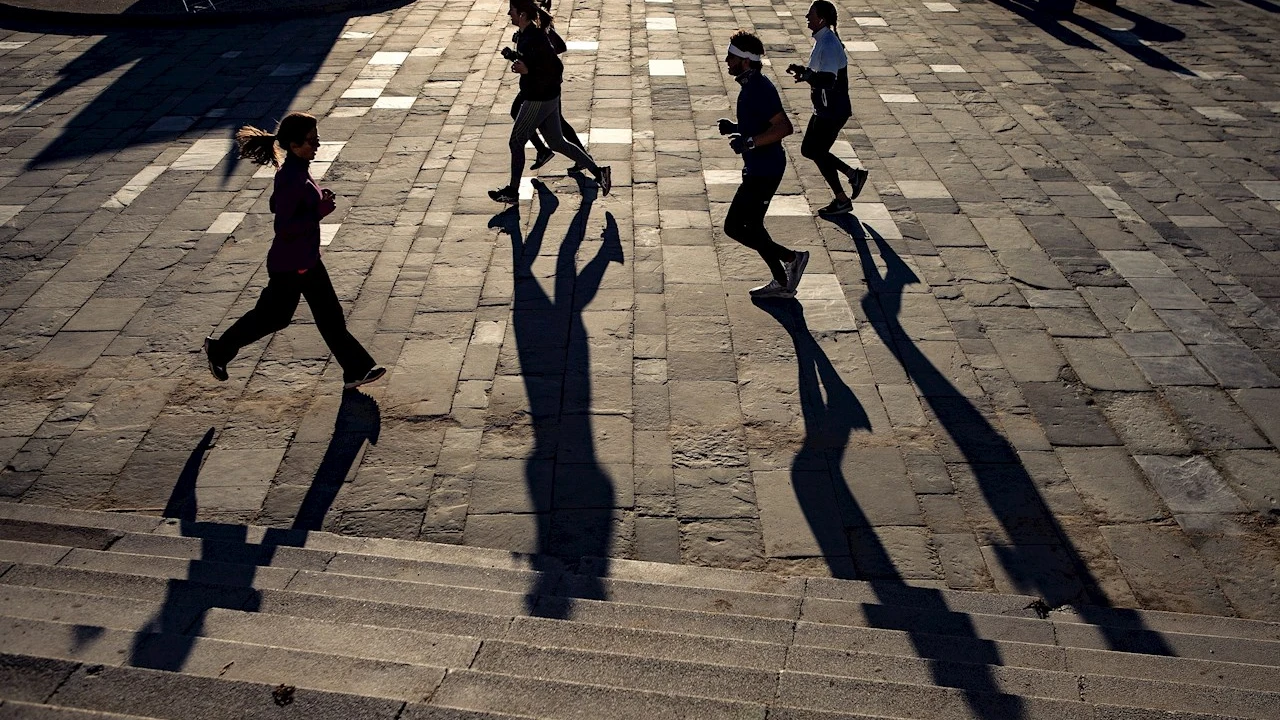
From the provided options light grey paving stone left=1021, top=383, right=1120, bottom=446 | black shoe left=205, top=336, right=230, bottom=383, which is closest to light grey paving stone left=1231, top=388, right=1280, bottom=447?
light grey paving stone left=1021, top=383, right=1120, bottom=446

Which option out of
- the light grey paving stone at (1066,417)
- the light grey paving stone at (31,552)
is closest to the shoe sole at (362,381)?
the light grey paving stone at (31,552)

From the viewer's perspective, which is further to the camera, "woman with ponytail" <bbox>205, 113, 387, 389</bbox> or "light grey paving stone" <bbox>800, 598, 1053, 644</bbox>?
"woman with ponytail" <bbox>205, 113, 387, 389</bbox>

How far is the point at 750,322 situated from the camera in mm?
6570

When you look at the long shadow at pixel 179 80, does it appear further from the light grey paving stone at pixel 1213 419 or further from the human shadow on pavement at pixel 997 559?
the light grey paving stone at pixel 1213 419

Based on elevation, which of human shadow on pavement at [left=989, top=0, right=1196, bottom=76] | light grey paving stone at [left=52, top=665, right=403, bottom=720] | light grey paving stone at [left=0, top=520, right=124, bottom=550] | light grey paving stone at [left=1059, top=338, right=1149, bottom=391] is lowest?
human shadow on pavement at [left=989, top=0, right=1196, bottom=76]

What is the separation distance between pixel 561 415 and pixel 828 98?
147 inches

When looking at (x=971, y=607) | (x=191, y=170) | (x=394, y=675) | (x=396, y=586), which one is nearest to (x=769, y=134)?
(x=971, y=607)

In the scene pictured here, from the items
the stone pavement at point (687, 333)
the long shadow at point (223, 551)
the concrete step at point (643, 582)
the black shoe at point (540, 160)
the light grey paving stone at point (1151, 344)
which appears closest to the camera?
the long shadow at point (223, 551)

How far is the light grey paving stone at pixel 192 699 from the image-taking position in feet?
8.87

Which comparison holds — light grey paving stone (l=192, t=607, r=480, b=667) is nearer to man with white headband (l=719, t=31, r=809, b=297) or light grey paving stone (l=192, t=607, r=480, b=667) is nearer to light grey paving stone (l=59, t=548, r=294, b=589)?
light grey paving stone (l=59, t=548, r=294, b=589)

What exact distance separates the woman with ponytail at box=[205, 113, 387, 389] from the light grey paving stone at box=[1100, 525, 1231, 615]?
430cm

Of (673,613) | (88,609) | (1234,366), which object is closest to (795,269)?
(1234,366)

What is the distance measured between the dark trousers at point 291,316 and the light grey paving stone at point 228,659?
2555 millimetres

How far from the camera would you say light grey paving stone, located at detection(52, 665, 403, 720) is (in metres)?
2.70
